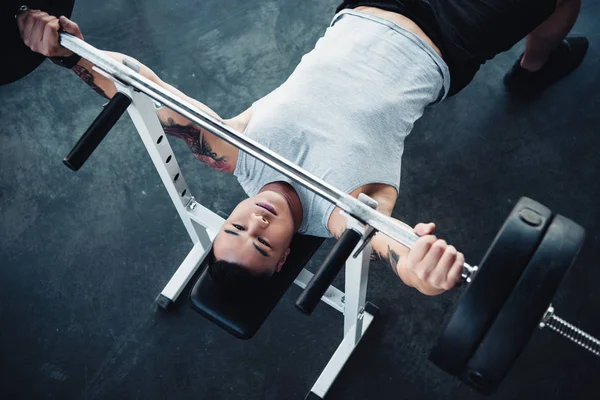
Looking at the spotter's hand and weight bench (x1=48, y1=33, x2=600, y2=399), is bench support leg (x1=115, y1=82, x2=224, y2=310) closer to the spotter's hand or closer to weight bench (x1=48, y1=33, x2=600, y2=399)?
weight bench (x1=48, y1=33, x2=600, y2=399)

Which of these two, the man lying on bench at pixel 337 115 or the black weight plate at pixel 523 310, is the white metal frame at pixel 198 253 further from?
the black weight plate at pixel 523 310

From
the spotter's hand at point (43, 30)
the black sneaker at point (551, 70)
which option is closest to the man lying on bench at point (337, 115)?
the spotter's hand at point (43, 30)

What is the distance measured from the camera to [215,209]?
2129 millimetres

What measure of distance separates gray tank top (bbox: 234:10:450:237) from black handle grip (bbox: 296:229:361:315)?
38 centimetres

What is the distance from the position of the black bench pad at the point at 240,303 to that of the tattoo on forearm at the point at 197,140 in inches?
12.0

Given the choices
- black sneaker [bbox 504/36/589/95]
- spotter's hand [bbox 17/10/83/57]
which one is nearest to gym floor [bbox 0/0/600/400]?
black sneaker [bbox 504/36/589/95]

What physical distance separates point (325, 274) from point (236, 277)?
47 centimetres

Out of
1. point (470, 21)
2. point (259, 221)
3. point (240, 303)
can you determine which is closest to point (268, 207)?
point (259, 221)

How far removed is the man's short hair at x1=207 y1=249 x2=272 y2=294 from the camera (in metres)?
1.48

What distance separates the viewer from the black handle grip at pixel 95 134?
1195 mm

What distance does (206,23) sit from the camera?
244 centimetres

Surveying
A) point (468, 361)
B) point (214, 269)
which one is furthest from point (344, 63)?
point (468, 361)

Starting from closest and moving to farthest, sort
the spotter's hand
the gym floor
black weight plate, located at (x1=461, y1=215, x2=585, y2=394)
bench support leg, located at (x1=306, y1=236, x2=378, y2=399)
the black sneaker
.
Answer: black weight plate, located at (x1=461, y1=215, x2=585, y2=394), the spotter's hand, bench support leg, located at (x1=306, y1=236, x2=378, y2=399), the gym floor, the black sneaker

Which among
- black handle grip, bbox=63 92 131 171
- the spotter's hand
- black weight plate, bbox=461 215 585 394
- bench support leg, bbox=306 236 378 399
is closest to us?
black weight plate, bbox=461 215 585 394
